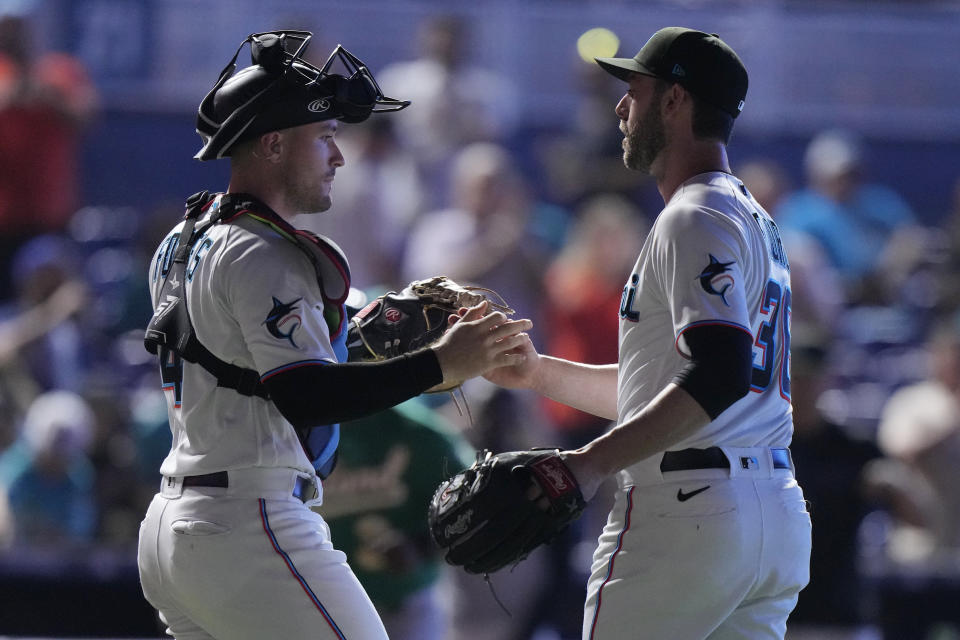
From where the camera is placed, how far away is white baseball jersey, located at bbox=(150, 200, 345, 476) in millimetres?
3375

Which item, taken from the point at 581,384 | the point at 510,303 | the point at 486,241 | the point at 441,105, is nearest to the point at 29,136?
the point at 441,105

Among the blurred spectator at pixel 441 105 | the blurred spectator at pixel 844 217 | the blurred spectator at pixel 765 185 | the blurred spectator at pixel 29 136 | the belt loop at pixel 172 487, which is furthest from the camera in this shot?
the blurred spectator at pixel 844 217

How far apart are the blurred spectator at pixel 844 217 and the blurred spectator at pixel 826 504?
309 centimetres

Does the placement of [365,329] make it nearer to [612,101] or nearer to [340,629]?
[340,629]

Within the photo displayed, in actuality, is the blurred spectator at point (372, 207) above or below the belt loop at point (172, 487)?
below

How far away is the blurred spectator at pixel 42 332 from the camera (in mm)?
8594

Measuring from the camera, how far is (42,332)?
28.6 feet

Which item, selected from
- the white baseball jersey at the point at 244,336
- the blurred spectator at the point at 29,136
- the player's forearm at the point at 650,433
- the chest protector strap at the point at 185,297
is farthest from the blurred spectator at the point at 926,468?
the blurred spectator at the point at 29,136

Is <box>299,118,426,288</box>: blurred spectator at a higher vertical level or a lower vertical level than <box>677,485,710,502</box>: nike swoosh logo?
lower

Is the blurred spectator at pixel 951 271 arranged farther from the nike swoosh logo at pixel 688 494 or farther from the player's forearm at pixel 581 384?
the nike swoosh logo at pixel 688 494

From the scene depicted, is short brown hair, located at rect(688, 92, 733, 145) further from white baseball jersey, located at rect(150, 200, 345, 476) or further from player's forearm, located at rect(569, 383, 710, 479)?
white baseball jersey, located at rect(150, 200, 345, 476)

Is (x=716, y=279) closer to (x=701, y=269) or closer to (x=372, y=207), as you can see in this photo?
(x=701, y=269)

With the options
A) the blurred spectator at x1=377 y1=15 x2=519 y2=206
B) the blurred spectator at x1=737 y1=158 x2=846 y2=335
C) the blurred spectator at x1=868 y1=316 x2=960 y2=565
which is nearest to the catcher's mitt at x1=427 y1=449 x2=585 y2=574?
the blurred spectator at x1=868 y1=316 x2=960 y2=565

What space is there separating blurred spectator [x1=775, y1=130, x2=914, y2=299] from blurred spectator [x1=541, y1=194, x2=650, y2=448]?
189 centimetres
